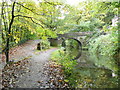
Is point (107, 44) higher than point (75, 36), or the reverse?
point (75, 36)

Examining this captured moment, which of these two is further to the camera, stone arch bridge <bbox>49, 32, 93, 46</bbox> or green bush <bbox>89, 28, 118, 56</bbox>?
stone arch bridge <bbox>49, 32, 93, 46</bbox>

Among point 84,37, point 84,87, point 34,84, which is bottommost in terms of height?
point 84,87

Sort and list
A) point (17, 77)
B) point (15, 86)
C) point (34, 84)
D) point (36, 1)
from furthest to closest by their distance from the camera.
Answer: point (36, 1) < point (17, 77) < point (34, 84) < point (15, 86)

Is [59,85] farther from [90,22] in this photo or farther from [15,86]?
[90,22]

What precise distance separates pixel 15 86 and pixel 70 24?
733 inches

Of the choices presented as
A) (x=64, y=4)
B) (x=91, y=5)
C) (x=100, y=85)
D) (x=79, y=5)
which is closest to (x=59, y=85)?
(x=100, y=85)

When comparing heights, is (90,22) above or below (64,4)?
above

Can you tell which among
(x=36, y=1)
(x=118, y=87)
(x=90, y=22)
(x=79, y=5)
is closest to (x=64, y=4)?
(x=79, y=5)

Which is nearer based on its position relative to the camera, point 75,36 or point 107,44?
point 107,44

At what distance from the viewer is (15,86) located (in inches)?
146

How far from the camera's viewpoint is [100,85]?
15.4 feet

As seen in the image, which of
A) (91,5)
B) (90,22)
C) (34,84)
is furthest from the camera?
(90,22)

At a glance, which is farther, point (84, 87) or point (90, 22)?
point (90, 22)

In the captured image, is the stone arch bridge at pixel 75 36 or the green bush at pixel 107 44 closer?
the green bush at pixel 107 44
